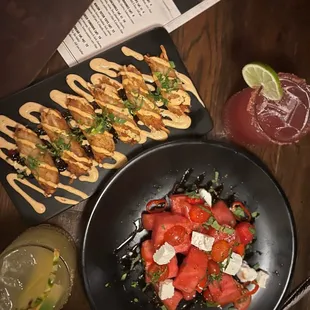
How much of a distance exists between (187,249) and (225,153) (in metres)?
0.24

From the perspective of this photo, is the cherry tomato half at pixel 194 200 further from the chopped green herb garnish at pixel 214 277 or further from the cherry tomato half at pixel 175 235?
the chopped green herb garnish at pixel 214 277

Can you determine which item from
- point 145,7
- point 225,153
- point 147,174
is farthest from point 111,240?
point 145,7

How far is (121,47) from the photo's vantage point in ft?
4.53

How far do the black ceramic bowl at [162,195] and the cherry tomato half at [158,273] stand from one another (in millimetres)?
78

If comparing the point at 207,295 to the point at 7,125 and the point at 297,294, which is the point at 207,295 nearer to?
the point at 297,294

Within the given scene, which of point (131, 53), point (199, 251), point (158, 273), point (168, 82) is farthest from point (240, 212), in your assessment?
point (131, 53)

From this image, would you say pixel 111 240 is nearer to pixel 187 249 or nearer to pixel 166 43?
pixel 187 249

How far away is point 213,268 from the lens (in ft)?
4.39

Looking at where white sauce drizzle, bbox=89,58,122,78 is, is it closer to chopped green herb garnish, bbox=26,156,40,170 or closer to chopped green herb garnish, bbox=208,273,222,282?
chopped green herb garnish, bbox=26,156,40,170

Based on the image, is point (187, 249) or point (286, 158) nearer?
point (187, 249)

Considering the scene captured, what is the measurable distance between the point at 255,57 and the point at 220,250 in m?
0.49

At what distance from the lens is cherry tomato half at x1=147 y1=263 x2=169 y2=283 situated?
1312 mm

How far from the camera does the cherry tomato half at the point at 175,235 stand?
1.32 metres

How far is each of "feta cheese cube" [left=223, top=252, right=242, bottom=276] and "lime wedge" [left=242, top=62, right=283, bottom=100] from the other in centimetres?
38
